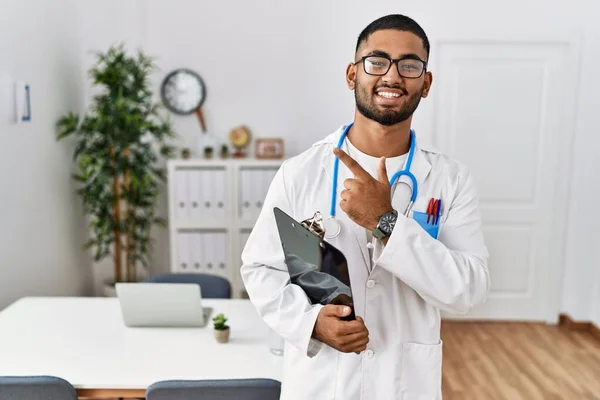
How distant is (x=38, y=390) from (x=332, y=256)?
3.53 ft

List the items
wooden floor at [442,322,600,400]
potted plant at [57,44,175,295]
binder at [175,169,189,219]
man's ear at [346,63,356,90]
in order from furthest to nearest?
binder at [175,169,189,219] < potted plant at [57,44,175,295] < wooden floor at [442,322,600,400] < man's ear at [346,63,356,90]

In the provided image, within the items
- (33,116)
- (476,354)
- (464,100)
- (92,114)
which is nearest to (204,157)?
(92,114)

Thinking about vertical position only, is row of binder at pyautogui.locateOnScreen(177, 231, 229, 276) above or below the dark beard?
below

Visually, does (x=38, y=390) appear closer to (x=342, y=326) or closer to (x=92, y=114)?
(x=342, y=326)

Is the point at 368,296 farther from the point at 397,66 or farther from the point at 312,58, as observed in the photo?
the point at 312,58

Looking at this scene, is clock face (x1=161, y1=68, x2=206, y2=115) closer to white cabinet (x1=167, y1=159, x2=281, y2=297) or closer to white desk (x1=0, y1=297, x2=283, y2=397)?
white cabinet (x1=167, y1=159, x2=281, y2=297)

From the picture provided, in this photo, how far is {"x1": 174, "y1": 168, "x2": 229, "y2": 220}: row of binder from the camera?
154 inches

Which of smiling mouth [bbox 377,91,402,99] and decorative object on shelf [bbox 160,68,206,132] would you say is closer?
smiling mouth [bbox 377,91,402,99]

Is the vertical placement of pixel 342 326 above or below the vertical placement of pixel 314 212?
below

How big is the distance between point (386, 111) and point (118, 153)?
9.15ft

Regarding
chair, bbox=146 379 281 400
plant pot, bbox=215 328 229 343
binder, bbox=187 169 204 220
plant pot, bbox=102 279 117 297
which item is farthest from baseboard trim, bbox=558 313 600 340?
plant pot, bbox=102 279 117 297

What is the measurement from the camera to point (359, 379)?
1.38 metres

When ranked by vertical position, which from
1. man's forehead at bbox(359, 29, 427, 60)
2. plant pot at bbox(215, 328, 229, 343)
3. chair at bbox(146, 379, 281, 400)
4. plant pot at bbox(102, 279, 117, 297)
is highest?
man's forehead at bbox(359, 29, 427, 60)

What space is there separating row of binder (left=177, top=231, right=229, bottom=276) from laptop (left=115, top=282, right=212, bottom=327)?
1.74 m
